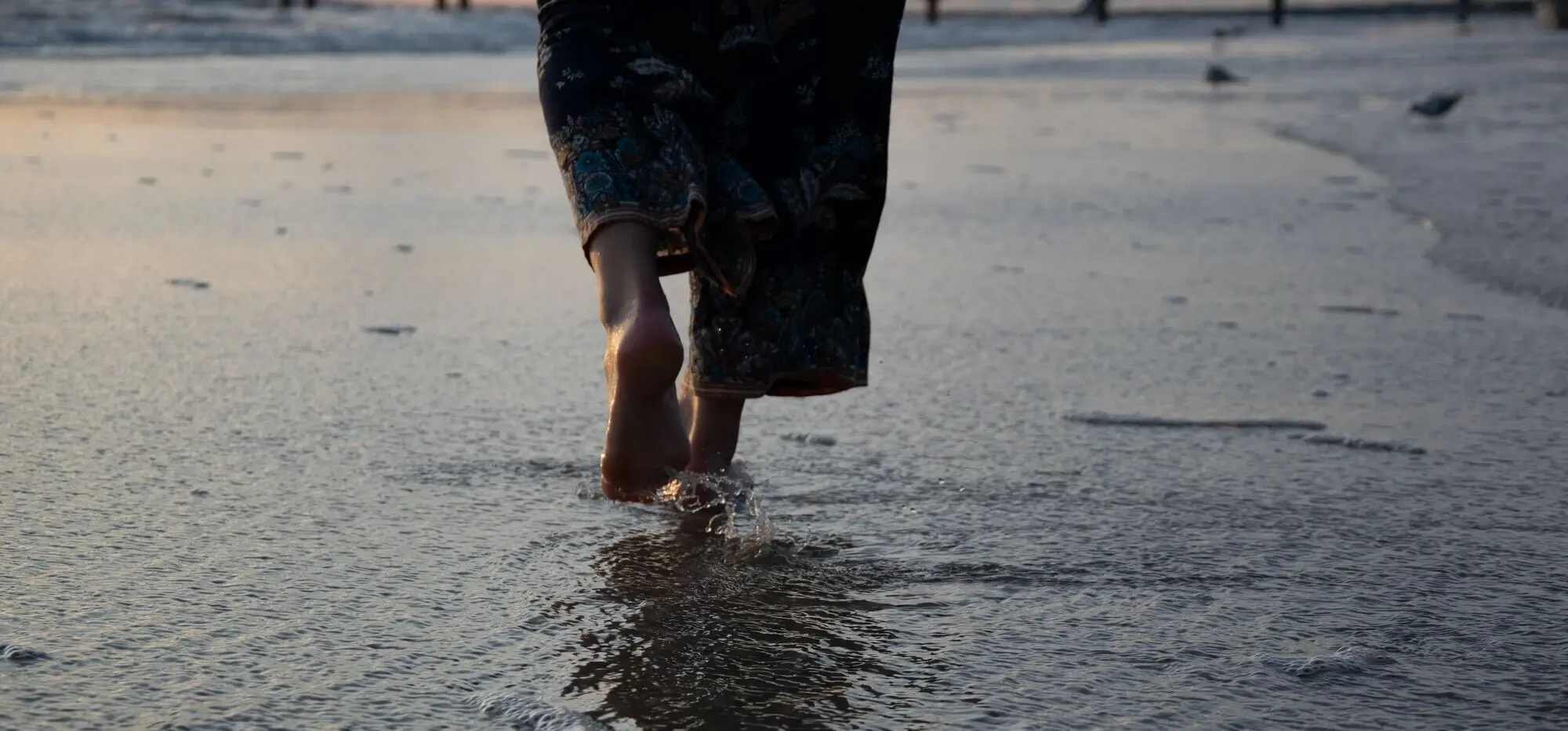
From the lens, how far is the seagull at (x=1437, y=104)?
7.71 meters

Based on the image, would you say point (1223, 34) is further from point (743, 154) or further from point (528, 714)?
point (528, 714)

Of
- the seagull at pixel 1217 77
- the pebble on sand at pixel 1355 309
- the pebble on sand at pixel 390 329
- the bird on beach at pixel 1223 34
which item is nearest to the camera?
the pebble on sand at pixel 390 329

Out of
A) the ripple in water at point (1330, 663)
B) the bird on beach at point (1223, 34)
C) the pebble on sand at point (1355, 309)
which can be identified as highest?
the ripple in water at point (1330, 663)

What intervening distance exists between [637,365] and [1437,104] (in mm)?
6693

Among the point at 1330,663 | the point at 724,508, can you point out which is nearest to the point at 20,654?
the point at 724,508

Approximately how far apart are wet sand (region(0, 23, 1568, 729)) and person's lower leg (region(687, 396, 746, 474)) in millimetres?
87

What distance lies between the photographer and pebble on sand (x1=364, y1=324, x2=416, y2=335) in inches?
123

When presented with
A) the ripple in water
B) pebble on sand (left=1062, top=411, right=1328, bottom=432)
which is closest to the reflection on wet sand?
the ripple in water

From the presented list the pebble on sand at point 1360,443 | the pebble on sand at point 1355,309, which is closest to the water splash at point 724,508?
the pebble on sand at point 1360,443

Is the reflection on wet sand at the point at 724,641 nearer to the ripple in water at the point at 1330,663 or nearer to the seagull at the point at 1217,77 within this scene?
the ripple in water at the point at 1330,663

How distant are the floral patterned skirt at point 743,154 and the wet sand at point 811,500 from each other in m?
0.20

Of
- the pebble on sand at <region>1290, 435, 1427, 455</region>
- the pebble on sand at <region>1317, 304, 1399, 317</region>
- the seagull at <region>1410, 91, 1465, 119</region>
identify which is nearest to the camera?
the pebble on sand at <region>1290, 435, 1427, 455</region>

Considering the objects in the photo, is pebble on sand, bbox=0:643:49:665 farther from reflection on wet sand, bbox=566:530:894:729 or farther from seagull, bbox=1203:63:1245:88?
seagull, bbox=1203:63:1245:88

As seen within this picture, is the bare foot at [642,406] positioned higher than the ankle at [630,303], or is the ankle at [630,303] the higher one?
the ankle at [630,303]
